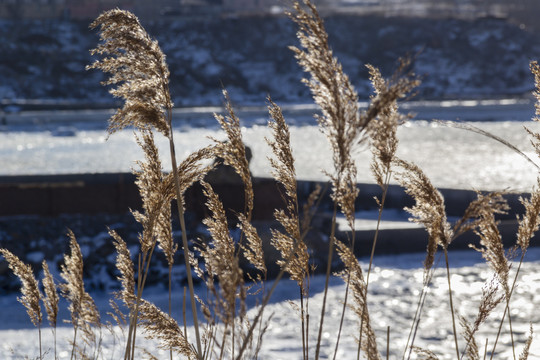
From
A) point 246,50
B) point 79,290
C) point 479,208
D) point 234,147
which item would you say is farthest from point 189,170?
point 246,50

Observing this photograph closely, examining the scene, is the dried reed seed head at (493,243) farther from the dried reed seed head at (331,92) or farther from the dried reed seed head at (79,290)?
the dried reed seed head at (79,290)

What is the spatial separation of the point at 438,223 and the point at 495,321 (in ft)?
15.5

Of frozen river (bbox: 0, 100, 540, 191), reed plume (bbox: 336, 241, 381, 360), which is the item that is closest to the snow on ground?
frozen river (bbox: 0, 100, 540, 191)

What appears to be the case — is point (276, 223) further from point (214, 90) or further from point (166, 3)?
point (166, 3)

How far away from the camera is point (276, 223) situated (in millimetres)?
8445

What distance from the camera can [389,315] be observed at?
6.49 m

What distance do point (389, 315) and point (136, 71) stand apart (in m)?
5.14

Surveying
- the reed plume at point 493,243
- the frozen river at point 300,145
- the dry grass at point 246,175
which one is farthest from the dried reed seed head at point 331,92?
the frozen river at point 300,145

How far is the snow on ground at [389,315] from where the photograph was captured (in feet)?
18.2

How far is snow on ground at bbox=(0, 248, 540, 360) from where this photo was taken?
18.2 ft

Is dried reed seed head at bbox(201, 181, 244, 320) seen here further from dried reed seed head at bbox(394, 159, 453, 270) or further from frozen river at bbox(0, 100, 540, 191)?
frozen river at bbox(0, 100, 540, 191)

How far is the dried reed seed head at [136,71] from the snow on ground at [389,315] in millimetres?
3435

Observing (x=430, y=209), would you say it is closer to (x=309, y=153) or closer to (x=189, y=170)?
(x=189, y=170)

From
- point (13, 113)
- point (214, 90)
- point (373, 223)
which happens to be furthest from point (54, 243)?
point (214, 90)
